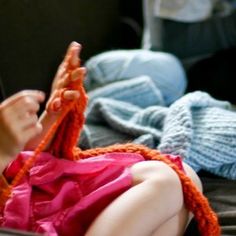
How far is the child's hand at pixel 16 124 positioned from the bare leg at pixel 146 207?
18cm

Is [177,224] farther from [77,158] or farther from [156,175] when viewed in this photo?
[77,158]

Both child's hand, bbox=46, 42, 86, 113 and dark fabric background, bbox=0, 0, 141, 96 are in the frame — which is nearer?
child's hand, bbox=46, 42, 86, 113

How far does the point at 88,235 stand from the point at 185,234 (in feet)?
0.75

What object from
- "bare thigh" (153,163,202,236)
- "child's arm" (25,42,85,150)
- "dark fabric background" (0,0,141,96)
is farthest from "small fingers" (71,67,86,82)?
"dark fabric background" (0,0,141,96)

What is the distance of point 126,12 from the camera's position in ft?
6.11

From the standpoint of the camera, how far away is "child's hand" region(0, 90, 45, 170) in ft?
2.27

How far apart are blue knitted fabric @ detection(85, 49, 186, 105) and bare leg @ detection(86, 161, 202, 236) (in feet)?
1.98

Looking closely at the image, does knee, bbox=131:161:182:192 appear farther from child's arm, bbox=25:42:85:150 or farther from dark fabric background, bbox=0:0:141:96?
dark fabric background, bbox=0:0:141:96

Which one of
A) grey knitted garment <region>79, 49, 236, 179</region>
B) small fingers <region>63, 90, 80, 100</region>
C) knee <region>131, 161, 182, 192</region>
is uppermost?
small fingers <region>63, 90, 80, 100</region>

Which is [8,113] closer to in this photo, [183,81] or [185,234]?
[185,234]

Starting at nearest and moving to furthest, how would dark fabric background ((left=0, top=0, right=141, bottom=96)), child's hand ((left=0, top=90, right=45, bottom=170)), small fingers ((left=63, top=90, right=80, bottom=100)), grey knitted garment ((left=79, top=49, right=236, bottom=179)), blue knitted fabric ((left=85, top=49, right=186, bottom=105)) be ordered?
1. child's hand ((left=0, top=90, right=45, bottom=170))
2. small fingers ((left=63, top=90, right=80, bottom=100))
3. grey knitted garment ((left=79, top=49, right=236, bottom=179))
4. dark fabric background ((left=0, top=0, right=141, bottom=96))
5. blue knitted fabric ((left=85, top=49, right=186, bottom=105))

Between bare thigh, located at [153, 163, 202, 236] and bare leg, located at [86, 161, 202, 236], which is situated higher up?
bare leg, located at [86, 161, 202, 236]

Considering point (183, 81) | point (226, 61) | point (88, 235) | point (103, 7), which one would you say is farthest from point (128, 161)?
point (103, 7)

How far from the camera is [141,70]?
1.47m
